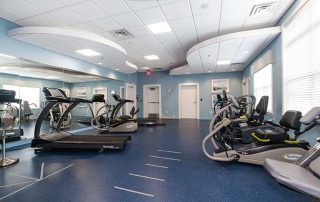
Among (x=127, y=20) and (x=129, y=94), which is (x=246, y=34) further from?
(x=129, y=94)

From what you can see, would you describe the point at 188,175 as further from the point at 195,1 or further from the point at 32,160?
the point at 195,1

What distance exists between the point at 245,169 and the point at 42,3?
450cm

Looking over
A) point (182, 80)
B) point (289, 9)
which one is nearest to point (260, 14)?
point (289, 9)

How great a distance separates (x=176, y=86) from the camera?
33.7 feet

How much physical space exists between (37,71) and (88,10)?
253 cm

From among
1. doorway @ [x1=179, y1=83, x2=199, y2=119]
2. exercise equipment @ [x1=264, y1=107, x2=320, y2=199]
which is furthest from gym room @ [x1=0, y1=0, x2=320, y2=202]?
doorway @ [x1=179, y1=83, x2=199, y2=119]

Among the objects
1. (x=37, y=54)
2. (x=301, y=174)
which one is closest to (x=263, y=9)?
(x=301, y=174)

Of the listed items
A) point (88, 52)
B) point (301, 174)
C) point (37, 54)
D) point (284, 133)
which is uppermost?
point (88, 52)

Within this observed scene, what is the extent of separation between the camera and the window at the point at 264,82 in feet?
15.9

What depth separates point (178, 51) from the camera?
6.38 metres

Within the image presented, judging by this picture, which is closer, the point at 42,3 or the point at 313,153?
the point at 313,153

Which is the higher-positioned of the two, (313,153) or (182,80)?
(182,80)

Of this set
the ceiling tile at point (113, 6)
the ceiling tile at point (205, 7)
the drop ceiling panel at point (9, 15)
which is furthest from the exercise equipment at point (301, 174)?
the drop ceiling panel at point (9, 15)

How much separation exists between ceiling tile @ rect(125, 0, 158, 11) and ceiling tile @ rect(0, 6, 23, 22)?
2461 mm
